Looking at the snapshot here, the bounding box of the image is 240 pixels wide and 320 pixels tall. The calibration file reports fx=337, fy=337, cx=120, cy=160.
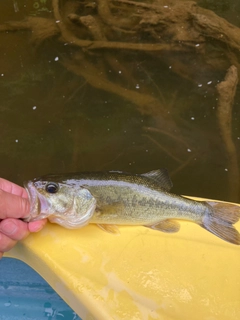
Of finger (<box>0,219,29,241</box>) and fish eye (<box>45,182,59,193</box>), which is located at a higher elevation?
fish eye (<box>45,182,59,193</box>)

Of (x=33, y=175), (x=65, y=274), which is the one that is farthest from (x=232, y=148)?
(x=65, y=274)

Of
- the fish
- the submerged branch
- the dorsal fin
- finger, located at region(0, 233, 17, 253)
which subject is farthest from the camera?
the submerged branch

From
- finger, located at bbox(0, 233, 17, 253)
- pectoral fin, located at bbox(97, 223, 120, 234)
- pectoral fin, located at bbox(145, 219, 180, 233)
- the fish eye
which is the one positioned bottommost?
pectoral fin, located at bbox(97, 223, 120, 234)

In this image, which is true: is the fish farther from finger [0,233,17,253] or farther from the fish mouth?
finger [0,233,17,253]

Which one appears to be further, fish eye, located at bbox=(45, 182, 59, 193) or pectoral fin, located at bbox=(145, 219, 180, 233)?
pectoral fin, located at bbox=(145, 219, 180, 233)

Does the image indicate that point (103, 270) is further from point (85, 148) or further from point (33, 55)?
point (33, 55)

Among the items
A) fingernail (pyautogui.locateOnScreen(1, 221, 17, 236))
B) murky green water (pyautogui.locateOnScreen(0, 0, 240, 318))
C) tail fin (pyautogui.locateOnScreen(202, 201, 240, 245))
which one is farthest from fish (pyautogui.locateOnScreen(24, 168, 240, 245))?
murky green water (pyautogui.locateOnScreen(0, 0, 240, 318))
